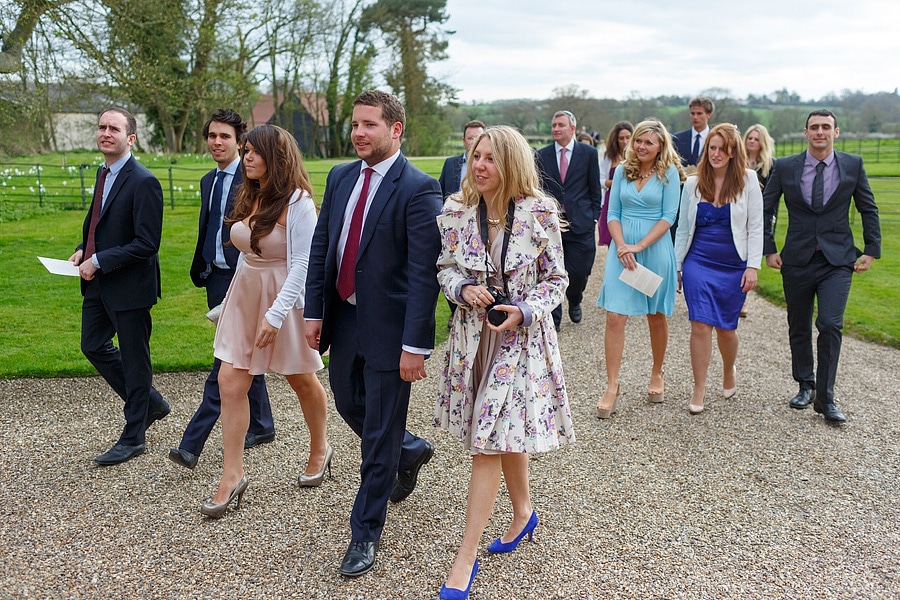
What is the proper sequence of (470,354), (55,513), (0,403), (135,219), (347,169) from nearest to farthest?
(470,354)
(347,169)
(55,513)
(135,219)
(0,403)

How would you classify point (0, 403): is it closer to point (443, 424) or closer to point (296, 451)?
point (296, 451)

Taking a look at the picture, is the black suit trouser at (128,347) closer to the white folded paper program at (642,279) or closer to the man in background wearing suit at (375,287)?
the man in background wearing suit at (375,287)

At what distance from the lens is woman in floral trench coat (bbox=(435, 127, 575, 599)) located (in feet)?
12.0

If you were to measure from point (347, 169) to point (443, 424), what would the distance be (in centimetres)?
137

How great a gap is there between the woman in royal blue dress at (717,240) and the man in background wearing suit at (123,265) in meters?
4.13

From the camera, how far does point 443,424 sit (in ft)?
13.0

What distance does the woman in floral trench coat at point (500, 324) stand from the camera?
12.0 feet

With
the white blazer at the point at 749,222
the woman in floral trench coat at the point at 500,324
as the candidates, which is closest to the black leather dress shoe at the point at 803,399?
the white blazer at the point at 749,222

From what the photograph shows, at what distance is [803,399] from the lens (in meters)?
6.62

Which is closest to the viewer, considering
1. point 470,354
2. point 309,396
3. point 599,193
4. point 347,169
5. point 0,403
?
point 470,354

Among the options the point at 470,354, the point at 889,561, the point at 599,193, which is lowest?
the point at 889,561

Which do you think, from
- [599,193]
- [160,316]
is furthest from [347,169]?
[160,316]

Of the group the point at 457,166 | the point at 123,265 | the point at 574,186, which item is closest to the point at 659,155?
the point at 574,186

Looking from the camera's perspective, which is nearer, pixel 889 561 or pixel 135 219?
pixel 889 561
